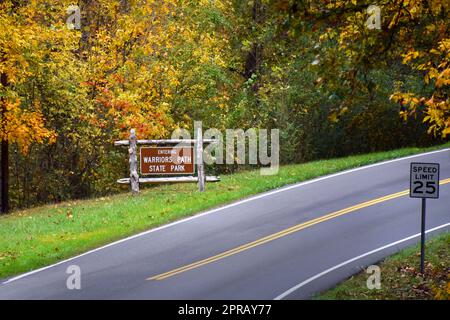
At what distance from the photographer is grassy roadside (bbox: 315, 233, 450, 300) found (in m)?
13.4

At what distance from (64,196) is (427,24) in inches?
751

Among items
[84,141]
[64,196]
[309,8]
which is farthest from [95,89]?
[309,8]

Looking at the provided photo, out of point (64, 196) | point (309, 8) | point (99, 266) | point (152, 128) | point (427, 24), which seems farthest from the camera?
point (64, 196)

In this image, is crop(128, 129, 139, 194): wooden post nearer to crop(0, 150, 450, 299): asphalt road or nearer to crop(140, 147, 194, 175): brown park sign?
crop(140, 147, 194, 175): brown park sign

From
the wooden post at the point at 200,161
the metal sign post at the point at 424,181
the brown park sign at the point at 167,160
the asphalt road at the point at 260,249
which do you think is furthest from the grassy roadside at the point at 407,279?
the brown park sign at the point at 167,160

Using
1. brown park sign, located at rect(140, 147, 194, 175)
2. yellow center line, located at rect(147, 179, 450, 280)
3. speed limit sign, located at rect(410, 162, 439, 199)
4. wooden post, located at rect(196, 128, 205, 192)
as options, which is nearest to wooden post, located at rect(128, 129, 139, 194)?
brown park sign, located at rect(140, 147, 194, 175)

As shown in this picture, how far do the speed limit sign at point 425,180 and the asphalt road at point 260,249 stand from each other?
2051 millimetres

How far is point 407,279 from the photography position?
14695 mm

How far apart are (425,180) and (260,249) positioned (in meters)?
4.15

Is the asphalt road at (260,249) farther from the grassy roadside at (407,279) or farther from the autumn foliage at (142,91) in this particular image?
the autumn foliage at (142,91)

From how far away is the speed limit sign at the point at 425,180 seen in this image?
14.0 meters

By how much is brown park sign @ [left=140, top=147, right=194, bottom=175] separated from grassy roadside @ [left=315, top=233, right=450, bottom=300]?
8757 mm
